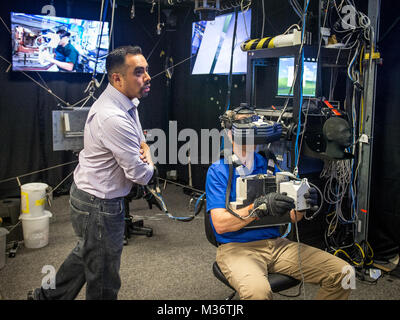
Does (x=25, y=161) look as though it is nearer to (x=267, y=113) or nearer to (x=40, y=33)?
(x=40, y=33)

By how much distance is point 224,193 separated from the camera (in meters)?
2.09

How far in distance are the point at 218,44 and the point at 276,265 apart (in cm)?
321

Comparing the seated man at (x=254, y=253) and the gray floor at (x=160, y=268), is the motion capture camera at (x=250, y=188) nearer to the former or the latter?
the seated man at (x=254, y=253)

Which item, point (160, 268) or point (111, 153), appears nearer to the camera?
point (111, 153)

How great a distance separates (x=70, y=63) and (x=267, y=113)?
3.22 m

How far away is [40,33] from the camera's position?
16.1 ft

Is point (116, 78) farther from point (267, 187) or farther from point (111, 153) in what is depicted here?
point (267, 187)

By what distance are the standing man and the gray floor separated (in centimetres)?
73

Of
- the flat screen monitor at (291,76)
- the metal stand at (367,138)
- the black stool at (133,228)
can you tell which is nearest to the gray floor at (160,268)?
the black stool at (133,228)

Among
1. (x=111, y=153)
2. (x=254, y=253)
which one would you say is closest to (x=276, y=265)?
(x=254, y=253)

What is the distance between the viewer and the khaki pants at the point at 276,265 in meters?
2.01

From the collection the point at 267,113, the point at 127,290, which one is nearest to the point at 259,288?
the point at 127,290

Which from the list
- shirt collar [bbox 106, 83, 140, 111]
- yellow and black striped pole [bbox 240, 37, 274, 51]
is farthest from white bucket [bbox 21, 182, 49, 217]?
yellow and black striped pole [bbox 240, 37, 274, 51]

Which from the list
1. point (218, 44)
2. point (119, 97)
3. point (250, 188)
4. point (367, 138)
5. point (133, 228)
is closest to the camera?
point (250, 188)
